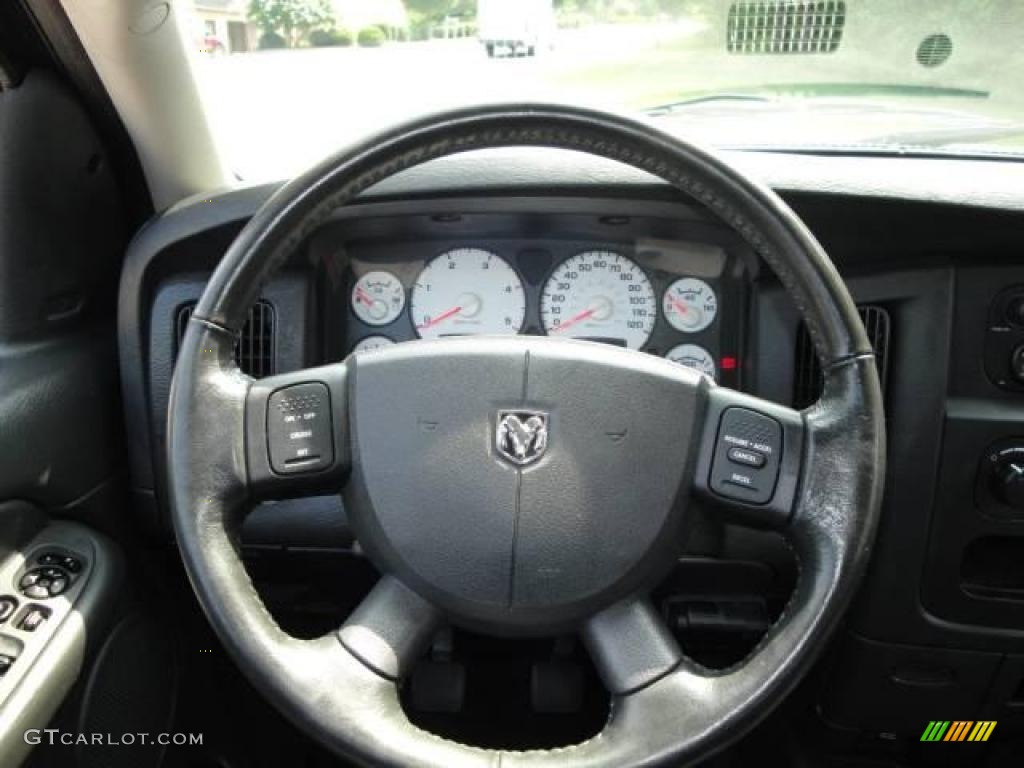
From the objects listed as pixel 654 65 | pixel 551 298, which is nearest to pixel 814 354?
pixel 551 298

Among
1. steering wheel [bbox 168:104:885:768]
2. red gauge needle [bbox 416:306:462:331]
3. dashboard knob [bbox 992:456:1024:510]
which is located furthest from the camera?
red gauge needle [bbox 416:306:462:331]

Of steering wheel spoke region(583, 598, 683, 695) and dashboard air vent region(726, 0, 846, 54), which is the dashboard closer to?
dashboard air vent region(726, 0, 846, 54)

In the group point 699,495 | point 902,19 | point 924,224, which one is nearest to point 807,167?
point 924,224

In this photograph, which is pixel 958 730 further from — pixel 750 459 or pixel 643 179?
pixel 643 179

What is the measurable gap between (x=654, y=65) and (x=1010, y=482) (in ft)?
3.33

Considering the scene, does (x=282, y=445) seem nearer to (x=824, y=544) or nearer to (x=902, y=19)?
(x=824, y=544)

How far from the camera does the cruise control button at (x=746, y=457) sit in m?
1.20

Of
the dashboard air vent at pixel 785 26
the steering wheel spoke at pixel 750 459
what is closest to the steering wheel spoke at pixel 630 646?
the steering wheel spoke at pixel 750 459

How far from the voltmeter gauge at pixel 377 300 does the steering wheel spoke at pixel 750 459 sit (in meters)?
0.80

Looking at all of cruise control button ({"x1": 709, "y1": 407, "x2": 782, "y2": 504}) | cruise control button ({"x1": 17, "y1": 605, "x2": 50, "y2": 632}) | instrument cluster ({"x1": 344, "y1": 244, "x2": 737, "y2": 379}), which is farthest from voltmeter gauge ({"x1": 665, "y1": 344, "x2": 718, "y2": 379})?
cruise control button ({"x1": 17, "y1": 605, "x2": 50, "y2": 632})

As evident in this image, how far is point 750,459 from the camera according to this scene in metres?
1.21

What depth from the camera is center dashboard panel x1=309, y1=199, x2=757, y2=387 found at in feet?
5.90

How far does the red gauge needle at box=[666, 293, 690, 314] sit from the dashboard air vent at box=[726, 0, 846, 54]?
0.49m

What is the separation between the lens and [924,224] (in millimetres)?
1637
